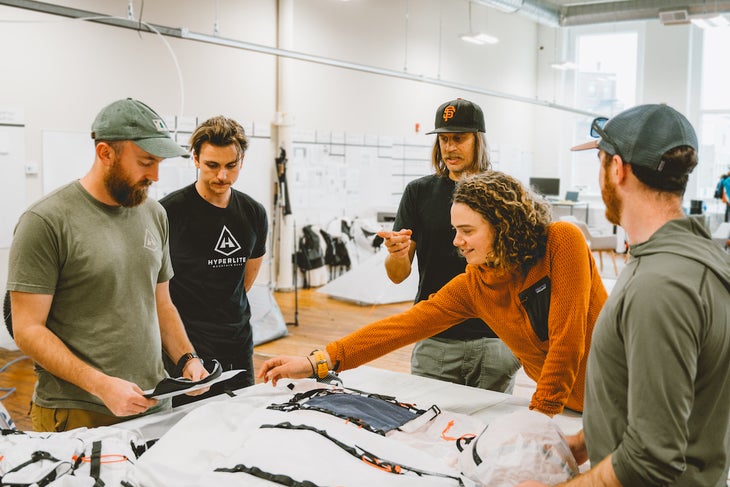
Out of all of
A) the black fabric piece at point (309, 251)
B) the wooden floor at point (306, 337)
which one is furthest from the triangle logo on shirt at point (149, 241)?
the black fabric piece at point (309, 251)

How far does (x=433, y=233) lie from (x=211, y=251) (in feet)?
2.81

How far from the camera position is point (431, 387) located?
2156 millimetres

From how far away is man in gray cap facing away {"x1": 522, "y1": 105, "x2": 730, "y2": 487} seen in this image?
1040 millimetres

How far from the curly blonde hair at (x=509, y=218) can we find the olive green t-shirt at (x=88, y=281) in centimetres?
98

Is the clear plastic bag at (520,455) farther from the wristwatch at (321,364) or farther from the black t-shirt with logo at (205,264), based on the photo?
the black t-shirt with logo at (205,264)

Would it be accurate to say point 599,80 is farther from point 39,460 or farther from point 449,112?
point 39,460

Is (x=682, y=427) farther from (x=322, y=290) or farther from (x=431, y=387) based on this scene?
(x=322, y=290)

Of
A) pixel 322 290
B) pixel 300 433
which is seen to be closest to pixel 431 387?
pixel 300 433

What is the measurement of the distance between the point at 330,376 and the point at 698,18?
30.1ft

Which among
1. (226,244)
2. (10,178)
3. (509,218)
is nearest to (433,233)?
(509,218)

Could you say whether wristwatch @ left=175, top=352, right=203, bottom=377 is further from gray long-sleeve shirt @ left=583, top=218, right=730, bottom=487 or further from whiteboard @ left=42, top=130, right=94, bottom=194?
whiteboard @ left=42, top=130, right=94, bottom=194

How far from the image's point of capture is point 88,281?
1.76 metres

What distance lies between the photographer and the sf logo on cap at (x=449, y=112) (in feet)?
8.14

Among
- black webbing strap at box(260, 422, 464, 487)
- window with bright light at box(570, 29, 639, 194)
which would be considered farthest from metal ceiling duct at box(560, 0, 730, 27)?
black webbing strap at box(260, 422, 464, 487)
